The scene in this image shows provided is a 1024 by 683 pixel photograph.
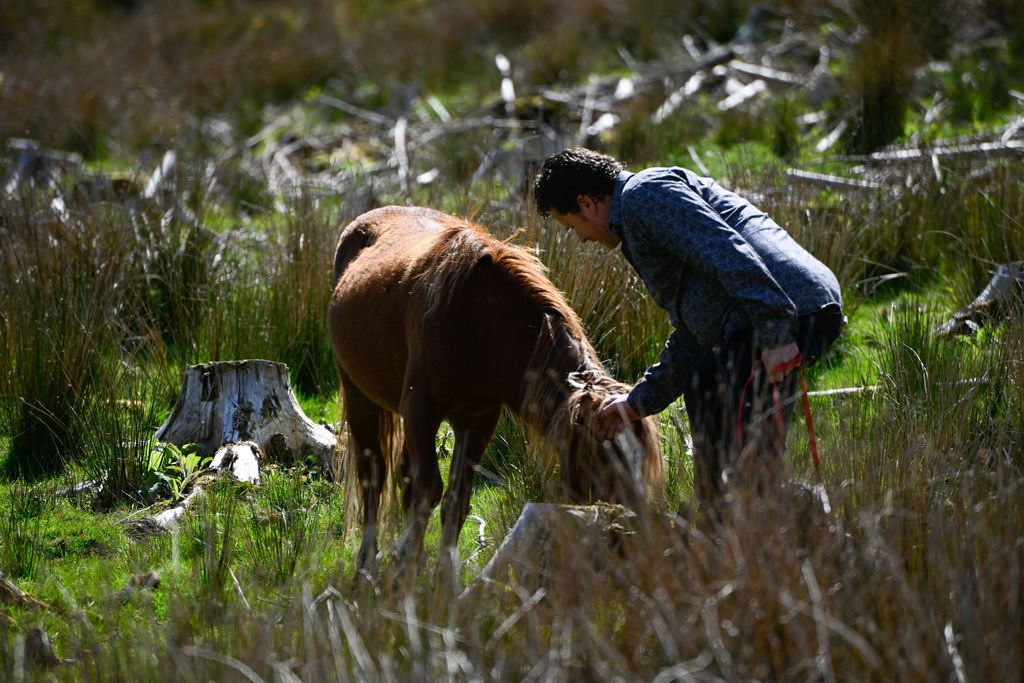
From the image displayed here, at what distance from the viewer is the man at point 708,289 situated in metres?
Result: 2.99

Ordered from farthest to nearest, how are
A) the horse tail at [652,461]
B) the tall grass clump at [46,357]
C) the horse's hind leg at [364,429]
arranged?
the tall grass clump at [46,357] < the horse's hind leg at [364,429] < the horse tail at [652,461]

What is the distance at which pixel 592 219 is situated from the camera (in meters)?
3.36

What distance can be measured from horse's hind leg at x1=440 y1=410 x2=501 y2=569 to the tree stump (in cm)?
132

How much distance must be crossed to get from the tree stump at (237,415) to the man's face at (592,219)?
222 centimetres

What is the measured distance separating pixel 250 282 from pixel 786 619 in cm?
473

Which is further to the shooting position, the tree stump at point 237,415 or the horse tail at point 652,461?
the tree stump at point 237,415

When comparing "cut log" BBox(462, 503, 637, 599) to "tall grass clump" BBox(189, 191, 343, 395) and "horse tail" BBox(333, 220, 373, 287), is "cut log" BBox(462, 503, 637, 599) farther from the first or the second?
"tall grass clump" BBox(189, 191, 343, 395)

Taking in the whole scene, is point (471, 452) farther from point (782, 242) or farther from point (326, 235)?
point (326, 235)

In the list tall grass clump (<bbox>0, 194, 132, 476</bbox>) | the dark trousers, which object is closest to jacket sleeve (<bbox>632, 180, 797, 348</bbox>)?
the dark trousers

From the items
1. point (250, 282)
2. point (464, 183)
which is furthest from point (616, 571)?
point (464, 183)

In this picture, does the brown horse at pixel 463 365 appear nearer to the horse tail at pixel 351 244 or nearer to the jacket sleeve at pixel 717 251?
the horse tail at pixel 351 244

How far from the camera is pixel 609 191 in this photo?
10.8ft

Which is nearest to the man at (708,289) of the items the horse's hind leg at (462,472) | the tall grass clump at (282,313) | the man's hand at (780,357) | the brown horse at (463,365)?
the man's hand at (780,357)

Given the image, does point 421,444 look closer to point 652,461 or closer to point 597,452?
point 597,452
